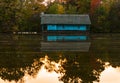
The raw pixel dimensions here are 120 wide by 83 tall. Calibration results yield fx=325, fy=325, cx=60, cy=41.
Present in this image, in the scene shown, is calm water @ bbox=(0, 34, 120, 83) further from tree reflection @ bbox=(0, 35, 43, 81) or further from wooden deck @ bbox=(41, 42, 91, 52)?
wooden deck @ bbox=(41, 42, 91, 52)

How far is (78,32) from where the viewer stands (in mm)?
40781

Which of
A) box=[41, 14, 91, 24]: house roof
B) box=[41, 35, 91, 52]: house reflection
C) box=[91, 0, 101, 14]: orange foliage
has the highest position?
box=[41, 35, 91, 52]: house reflection

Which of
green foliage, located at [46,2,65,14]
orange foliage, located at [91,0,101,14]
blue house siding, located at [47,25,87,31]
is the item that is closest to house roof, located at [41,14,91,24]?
blue house siding, located at [47,25,87,31]

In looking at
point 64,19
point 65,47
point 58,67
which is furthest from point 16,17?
point 58,67

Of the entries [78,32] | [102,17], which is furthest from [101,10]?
[78,32]

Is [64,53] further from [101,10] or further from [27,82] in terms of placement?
[101,10]

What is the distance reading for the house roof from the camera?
40.9 m

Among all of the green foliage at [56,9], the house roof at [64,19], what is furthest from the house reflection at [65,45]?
the green foliage at [56,9]

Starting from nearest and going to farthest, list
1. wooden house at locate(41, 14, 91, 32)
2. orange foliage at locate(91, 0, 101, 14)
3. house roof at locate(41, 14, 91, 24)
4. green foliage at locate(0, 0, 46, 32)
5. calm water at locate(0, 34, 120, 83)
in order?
calm water at locate(0, 34, 120, 83) < green foliage at locate(0, 0, 46, 32) < wooden house at locate(41, 14, 91, 32) < house roof at locate(41, 14, 91, 24) < orange foliage at locate(91, 0, 101, 14)

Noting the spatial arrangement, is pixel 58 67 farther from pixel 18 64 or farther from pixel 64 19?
pixel 64 19

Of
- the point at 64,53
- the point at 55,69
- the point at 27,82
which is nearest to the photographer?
the point at 27,82

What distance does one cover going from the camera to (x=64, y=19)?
41.4m

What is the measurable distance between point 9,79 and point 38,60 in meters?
4.58

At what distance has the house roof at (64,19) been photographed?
4088 centimetres
